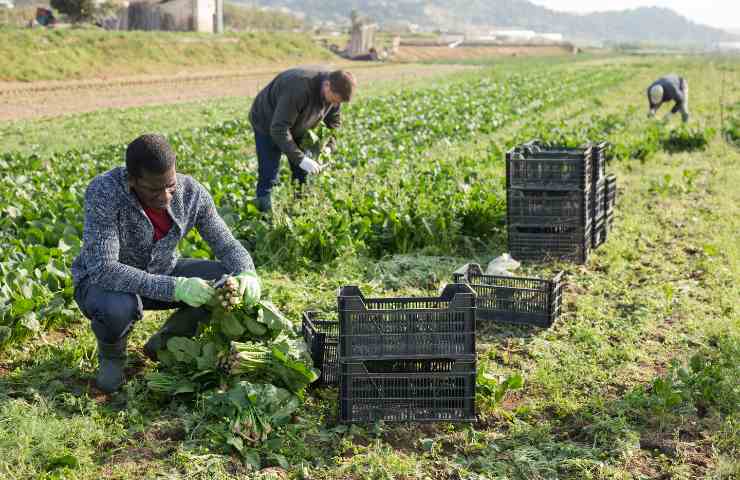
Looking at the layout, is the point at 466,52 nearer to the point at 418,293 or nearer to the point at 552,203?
the point at 552,203

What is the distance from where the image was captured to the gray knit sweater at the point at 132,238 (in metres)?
4.29

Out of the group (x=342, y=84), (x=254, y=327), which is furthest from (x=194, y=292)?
(x=342, y=84)

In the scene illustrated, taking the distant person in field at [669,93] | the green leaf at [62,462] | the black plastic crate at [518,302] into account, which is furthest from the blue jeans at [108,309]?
the distant person in field at [669,93]

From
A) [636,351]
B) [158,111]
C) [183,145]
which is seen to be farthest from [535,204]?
[158,111]

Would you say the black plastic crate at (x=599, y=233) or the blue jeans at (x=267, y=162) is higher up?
the blue jeans at (x=267, y=162)

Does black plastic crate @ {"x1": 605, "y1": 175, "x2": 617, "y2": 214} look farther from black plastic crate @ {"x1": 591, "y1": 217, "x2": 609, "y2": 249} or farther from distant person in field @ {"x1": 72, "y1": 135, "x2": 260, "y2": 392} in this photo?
distant person in field @ {"x1": 72, "y1": 135, "x2": 260, "y2": 392}

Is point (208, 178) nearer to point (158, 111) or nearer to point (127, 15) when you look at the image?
point (158, 111)

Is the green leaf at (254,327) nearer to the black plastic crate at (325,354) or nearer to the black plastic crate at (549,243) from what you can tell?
the black plastic crate at (325,354)

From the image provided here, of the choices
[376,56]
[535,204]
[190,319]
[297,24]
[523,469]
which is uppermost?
[297,24]

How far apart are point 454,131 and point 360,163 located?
5.68 meters

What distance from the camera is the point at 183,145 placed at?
1282 centimetres

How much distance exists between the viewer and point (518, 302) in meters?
5.77

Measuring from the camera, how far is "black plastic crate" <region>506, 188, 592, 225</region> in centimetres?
707

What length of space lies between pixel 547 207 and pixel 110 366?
4133mm
